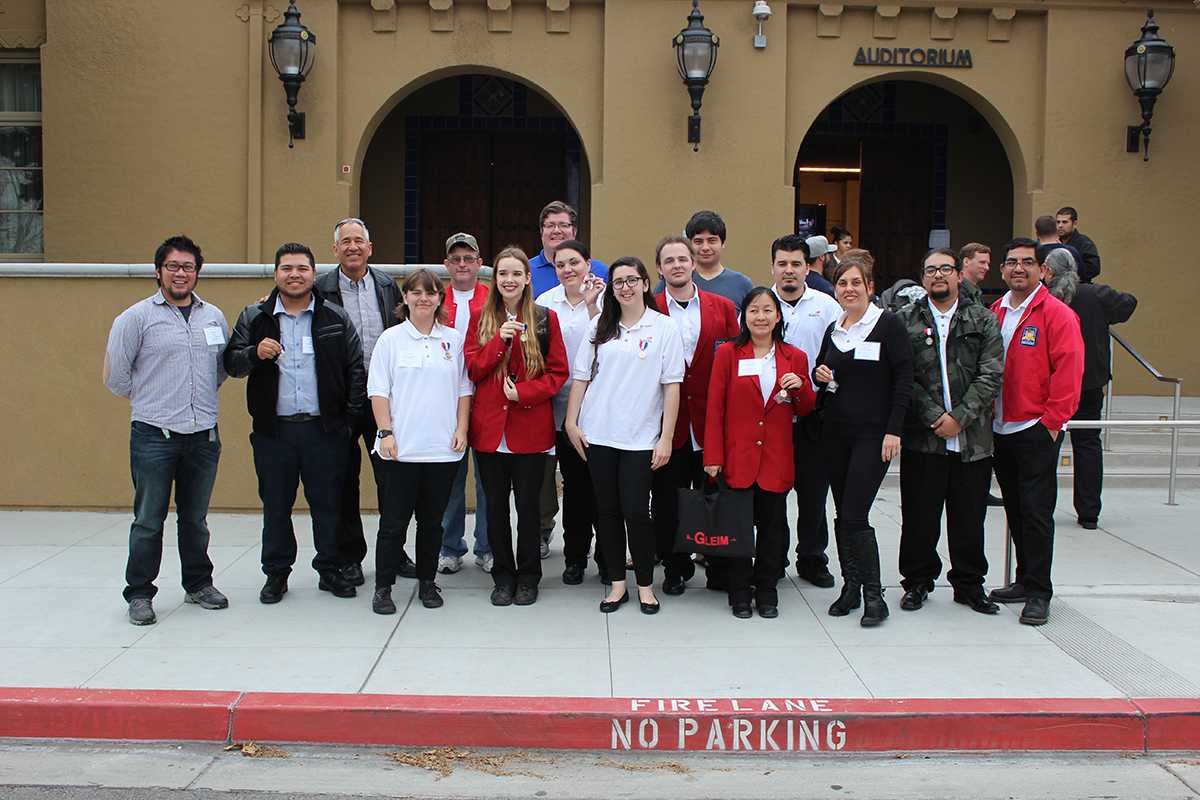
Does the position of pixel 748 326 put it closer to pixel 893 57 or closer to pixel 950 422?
pixel 950 422

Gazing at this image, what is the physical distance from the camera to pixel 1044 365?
21.5 ft

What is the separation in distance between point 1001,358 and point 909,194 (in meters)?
8.44

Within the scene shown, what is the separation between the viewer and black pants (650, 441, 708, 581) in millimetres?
6988

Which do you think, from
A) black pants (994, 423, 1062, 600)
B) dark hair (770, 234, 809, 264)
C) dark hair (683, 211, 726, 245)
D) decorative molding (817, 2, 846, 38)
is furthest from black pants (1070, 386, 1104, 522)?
decorative molding (817, 2, 846, 38)

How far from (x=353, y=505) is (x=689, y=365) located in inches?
84.4

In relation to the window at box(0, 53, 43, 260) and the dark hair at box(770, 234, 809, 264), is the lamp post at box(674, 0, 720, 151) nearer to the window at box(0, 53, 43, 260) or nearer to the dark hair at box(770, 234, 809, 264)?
the dark hair at box(770, 234, 809, 264)

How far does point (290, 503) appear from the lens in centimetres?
688

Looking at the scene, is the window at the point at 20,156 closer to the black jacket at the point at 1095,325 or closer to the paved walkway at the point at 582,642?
the paved walkway at the point at 582,642

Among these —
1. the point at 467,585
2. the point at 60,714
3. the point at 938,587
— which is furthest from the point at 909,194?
the point at 60,714

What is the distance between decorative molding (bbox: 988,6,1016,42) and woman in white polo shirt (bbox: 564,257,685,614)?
7324mm

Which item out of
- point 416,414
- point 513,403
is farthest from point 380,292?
point 513,403

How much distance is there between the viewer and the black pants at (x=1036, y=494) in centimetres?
655

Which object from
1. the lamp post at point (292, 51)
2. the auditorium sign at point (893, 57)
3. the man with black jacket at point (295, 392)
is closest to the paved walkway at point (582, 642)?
the man with black jacket at point (295, 392)

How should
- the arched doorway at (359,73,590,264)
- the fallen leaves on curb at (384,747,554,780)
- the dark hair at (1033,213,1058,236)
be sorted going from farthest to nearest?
the arched doorway at (359,73,590,264), the dark hair at (1033,213,1058,236), the fallen leaves on curb at (384,747,554,780)
